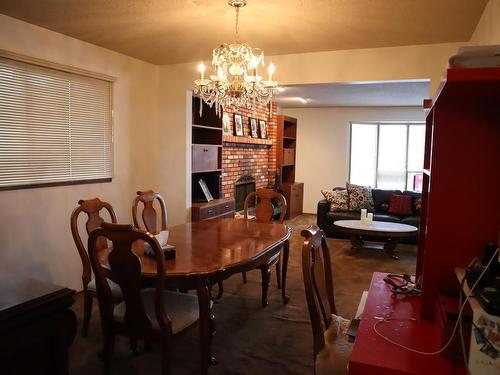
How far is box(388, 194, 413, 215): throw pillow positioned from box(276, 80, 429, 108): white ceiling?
5.36 feet

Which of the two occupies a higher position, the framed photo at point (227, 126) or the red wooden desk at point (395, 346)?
the framed photo at point (227, 126)

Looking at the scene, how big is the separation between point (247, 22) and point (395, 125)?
617cm

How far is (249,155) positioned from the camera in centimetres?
684

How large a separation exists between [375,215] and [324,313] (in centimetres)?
458

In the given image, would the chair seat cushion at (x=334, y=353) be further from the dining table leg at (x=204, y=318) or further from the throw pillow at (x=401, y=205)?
the throw pillow at (x=401, y=205)

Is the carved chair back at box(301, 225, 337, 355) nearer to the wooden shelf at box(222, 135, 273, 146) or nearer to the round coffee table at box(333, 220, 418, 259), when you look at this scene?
the round coffee table at box(333, 220, 418, 259)

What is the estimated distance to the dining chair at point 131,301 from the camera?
6.42 feet

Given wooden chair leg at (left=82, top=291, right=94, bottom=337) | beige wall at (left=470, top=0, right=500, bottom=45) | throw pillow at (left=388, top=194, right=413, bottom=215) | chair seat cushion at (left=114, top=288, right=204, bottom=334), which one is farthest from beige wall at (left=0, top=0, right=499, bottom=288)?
throw pillow at (left=388, top=194, right=413, bottom=215)

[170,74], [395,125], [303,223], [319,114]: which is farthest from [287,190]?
[170,74]

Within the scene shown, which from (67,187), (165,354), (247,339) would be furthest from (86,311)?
(67,187)

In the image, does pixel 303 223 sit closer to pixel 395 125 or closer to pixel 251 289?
pixel 395 125

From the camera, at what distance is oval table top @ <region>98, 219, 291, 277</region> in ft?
7.17

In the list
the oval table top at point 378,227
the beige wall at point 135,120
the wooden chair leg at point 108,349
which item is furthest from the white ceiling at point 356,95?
the wooden chair leg at point 108,349

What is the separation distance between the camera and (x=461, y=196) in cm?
142
